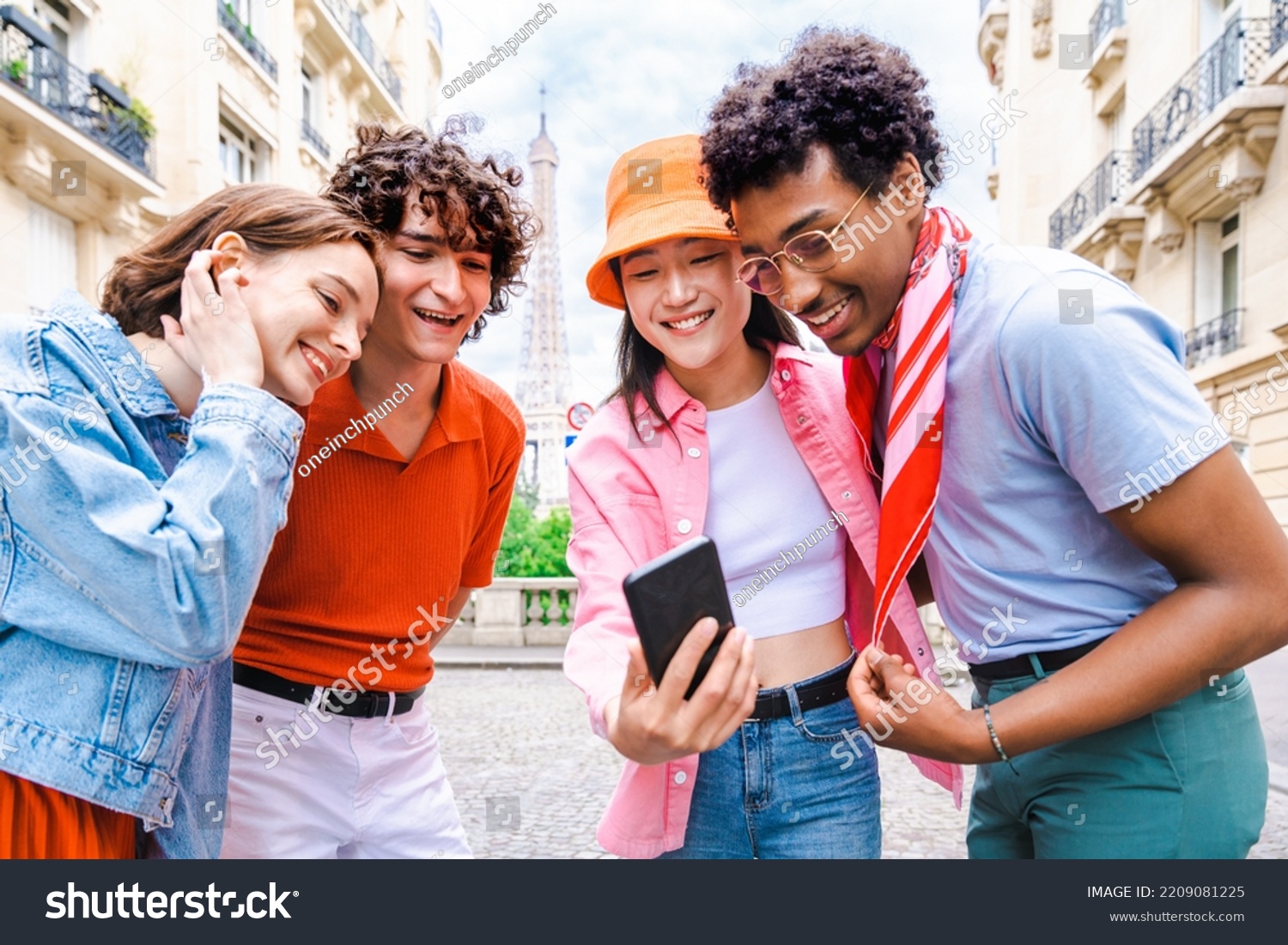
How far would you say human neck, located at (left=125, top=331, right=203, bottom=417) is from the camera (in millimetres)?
1631

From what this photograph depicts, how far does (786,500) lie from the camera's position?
211 cm

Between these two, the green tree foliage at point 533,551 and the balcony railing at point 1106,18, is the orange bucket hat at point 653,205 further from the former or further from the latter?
the balcony railing at point 1106,18

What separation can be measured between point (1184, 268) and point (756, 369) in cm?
1404

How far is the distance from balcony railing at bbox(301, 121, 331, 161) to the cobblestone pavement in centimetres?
1220

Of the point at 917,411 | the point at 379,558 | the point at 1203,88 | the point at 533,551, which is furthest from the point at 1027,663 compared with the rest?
the point at 1203,88

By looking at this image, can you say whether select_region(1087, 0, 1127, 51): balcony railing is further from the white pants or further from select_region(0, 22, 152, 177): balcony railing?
the white pants

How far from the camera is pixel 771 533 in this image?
2.09 m

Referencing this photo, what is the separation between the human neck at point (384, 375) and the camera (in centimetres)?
234

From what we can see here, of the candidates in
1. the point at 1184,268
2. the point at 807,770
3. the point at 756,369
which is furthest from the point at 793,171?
the point at 1184,268

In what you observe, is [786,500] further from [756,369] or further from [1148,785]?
[1148,785]

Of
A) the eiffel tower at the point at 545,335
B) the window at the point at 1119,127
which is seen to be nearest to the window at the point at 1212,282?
the window at the point at 1119,127

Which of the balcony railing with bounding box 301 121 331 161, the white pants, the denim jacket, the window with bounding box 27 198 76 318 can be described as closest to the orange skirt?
the denim jacket

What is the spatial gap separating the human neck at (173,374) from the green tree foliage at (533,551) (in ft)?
40.1
